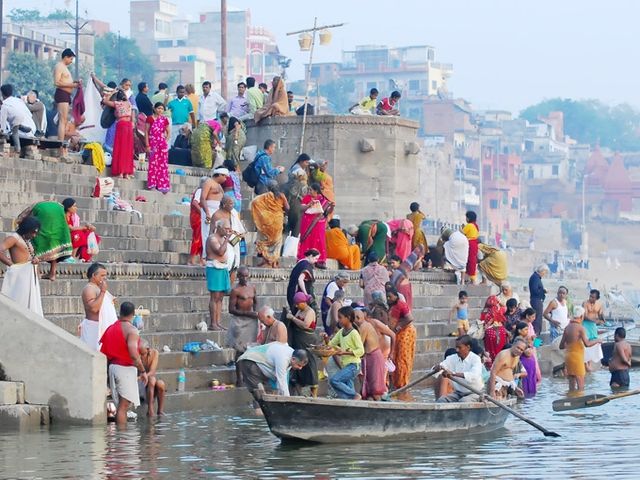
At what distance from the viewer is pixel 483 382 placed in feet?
47.8

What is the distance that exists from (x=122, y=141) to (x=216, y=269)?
409 centimetres

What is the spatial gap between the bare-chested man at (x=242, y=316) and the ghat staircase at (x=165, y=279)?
340 millimetres

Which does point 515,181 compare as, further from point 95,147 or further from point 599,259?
point 95,147

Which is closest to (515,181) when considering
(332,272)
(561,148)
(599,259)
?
(599,259)

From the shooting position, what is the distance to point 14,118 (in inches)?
762

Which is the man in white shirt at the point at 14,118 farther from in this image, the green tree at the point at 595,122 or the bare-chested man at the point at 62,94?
the green tree at the point at 595,122

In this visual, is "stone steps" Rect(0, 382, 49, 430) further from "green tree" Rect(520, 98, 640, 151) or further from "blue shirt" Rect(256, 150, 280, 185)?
"green tree" Rect(520, 98, 640, 151)

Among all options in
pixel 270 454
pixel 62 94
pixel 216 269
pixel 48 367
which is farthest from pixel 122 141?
pixel 270 454

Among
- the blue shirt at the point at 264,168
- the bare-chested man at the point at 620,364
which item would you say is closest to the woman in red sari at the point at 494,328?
the bare-chested man at the point at 620,364

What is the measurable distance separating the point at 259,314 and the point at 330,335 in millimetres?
2432

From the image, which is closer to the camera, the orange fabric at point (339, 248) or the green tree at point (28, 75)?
the orange fabric at point (339, 248)

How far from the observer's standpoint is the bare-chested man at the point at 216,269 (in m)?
16.3

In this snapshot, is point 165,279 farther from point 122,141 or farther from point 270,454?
point 270,454

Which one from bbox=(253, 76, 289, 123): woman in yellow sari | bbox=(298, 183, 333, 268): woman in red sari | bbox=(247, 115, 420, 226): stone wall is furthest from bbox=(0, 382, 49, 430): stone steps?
Result: bbox=(247, 115, 420, 226): stone wall
